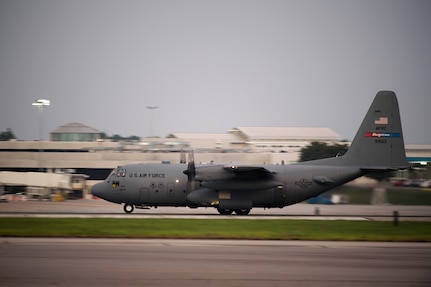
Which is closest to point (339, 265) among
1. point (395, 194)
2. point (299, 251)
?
point (299, 251)

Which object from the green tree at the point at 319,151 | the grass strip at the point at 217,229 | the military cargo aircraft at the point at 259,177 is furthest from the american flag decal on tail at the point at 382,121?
the green tree at the point at 319,151

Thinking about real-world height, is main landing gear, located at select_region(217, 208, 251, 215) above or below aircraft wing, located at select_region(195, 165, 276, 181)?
below

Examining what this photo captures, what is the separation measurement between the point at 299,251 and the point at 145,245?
235 inches

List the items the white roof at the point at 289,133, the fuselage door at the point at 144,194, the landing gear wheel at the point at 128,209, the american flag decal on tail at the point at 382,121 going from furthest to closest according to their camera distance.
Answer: the white roof at the point at 289,133
the landing gear wheel at the point at 128,209
the american flag decal on tail at the point at 382,121
the fuselage door at the point at 144,194

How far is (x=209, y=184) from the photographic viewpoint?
3841cm

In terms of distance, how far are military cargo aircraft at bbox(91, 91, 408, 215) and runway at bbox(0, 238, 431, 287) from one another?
13469 mm

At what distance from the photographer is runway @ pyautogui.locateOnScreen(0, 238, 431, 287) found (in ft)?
53.3

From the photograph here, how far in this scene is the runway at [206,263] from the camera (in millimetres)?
16234

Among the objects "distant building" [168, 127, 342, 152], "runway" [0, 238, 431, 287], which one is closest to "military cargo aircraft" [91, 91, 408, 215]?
"runway" [0, 238, 431, 287]

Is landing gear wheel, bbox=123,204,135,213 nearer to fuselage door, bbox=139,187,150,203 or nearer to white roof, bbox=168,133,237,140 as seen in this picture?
fuselage door, bbox=139,187,150,203

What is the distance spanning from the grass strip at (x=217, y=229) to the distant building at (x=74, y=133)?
306ft

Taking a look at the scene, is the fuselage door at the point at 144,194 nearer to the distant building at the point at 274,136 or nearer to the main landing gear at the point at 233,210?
the main landing gear at the point at 233,210

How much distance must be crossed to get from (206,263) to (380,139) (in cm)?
2386

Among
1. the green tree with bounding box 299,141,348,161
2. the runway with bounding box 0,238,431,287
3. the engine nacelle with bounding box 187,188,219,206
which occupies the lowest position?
the runway with bounding box 0,238,431,287
